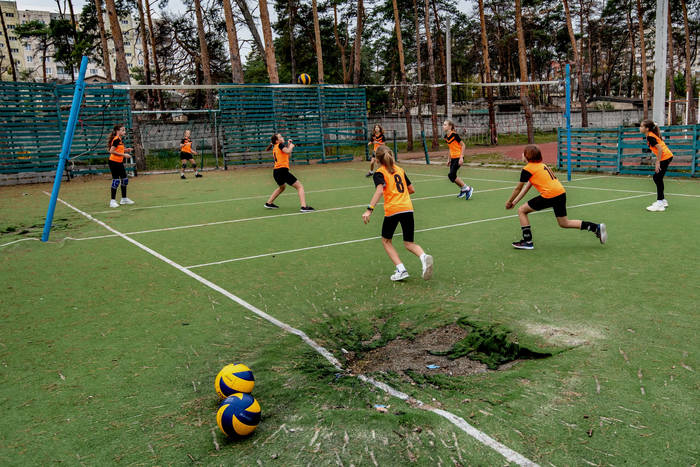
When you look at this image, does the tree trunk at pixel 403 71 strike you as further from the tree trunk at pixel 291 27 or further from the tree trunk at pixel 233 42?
the tree trunk at pixel 291 27

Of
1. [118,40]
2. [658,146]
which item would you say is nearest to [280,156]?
[658,146]

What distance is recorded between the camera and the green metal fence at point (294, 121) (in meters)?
26.2

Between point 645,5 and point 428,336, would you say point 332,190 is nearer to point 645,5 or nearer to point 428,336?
point 428,336

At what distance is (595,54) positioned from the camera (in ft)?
251

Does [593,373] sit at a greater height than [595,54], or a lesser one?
lesser

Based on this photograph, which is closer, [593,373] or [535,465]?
[535,465]

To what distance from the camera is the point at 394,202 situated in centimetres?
681

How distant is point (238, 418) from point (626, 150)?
1832cm

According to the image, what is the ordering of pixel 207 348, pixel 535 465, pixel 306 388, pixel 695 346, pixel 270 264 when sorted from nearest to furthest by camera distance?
pixel 535 465 < pixel 306 388 < pixel 695 346 < pixel 207 348 < pixel 270 264

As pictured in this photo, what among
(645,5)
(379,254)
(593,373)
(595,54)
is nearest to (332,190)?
(379,254)

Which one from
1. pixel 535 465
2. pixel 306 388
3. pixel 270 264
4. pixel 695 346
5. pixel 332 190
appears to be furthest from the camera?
pixel 332 190

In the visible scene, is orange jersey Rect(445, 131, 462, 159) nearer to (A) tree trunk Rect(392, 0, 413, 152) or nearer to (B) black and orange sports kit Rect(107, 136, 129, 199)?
(B) black and orange sports kit Rect(107, 136, 129, 199)

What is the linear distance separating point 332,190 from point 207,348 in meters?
12.1

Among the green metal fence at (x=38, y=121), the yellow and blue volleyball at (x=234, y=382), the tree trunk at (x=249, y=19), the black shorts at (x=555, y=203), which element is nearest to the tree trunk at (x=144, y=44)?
the tree trunk at (x=249, y=19)
